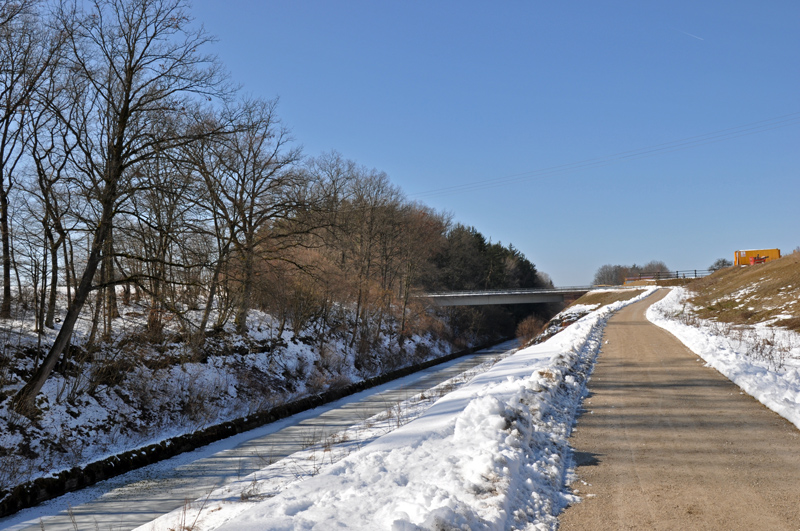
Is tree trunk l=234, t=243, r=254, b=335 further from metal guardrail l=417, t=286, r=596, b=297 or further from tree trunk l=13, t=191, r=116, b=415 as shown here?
metal guardrail l=417, t=286, r=596, b=297

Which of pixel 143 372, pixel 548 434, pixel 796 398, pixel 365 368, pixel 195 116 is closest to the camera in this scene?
pixel 548 434

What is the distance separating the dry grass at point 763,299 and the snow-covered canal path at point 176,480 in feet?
65.0

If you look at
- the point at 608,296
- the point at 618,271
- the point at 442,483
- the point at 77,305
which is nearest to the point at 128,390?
the point at 77,305

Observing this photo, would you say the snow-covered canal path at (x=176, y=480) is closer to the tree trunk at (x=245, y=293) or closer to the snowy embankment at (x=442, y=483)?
the snowy embankment at (x=442, y=483)

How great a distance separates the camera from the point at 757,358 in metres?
15.4

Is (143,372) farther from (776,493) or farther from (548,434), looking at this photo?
(776,493)

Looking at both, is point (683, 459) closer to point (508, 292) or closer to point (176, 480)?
point (176, 480)

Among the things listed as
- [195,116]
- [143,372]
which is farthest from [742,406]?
[143,372]

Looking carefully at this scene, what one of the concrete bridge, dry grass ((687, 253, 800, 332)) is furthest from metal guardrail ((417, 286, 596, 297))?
dry grass ((687, 253, 800, 332))

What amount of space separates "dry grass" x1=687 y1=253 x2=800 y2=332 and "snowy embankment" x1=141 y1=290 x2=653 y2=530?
1927 cm

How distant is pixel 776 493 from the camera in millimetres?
5715

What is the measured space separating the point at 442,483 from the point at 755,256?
74.8m

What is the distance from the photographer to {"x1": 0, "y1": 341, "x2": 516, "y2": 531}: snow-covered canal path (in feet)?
34.0

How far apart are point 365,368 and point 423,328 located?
41.6 feet
